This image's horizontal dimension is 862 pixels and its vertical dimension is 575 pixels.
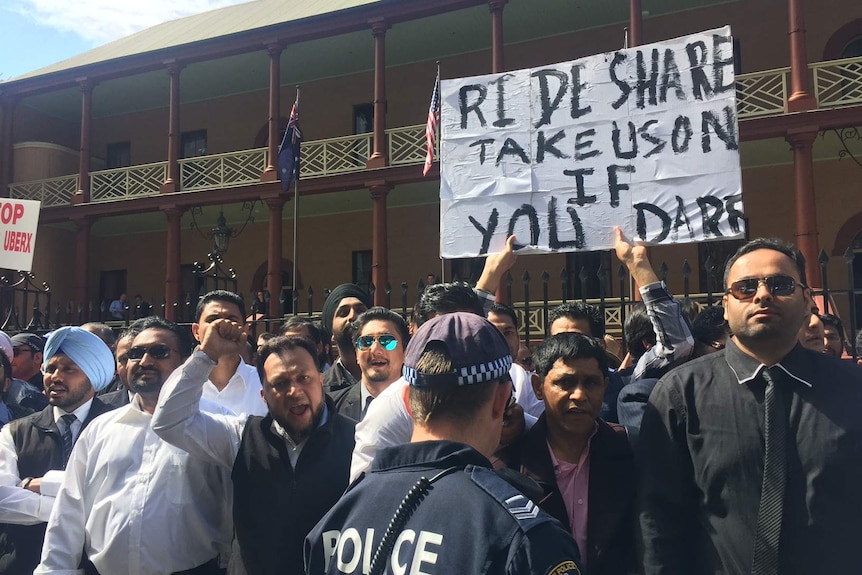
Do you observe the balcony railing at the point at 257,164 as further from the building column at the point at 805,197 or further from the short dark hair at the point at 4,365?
the short dark hair at the point at 4,365

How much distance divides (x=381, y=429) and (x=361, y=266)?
51.9 feet

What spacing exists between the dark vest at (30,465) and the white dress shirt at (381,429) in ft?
6.61

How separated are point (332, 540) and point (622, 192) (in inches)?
134

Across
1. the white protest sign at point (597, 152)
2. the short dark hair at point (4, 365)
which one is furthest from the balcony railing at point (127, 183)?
the white protest sign at point (597, 152)

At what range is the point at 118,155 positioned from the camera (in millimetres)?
20875

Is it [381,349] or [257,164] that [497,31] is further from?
[381,349]

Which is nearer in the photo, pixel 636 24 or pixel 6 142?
pixel 636 24

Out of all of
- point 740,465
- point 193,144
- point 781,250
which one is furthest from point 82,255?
point 740,465

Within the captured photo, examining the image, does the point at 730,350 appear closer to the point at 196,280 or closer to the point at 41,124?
the point at 196,280

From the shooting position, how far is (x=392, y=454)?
1646 mm

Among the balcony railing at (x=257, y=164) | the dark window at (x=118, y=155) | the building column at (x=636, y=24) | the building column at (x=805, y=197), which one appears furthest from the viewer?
the dark window at (x=118, y=155)

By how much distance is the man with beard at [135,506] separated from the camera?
288cm

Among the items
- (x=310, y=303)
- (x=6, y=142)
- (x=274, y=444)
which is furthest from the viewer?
(x=6, y=142)

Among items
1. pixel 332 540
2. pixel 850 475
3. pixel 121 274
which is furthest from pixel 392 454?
pixel 121 274
